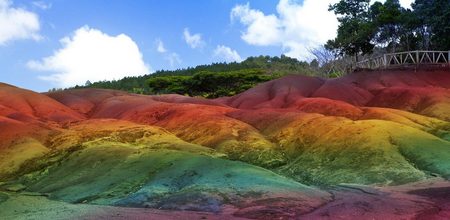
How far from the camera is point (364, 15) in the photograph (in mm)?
86125

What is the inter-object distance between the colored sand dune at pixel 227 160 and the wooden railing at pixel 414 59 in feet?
24.6

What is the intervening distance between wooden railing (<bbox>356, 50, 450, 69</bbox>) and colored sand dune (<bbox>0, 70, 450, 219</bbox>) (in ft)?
24.6

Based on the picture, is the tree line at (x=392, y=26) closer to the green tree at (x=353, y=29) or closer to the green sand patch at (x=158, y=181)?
the green tree at (x=353, y=29)

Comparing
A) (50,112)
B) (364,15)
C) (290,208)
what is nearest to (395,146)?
(290,208)

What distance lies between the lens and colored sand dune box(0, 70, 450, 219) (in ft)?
94.5

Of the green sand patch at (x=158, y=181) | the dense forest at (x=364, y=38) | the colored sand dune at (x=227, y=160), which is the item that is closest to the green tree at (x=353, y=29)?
the dense forest at (x=364, y=38)

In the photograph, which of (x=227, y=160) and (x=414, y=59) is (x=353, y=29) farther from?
(x=227, y=160)

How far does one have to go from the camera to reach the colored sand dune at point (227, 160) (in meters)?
28.8

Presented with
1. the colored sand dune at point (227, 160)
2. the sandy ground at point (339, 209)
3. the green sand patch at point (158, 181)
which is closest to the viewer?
the sandy ground at point (339, 209)

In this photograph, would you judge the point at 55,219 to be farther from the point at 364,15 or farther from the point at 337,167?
the point at 364,15

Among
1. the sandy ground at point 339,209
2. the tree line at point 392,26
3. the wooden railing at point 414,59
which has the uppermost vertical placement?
the tree line at point 392,26

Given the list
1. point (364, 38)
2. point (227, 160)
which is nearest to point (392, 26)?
point (364, 38)

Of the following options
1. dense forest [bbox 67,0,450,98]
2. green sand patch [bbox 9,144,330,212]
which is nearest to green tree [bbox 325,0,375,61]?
dense forest [bbox 67,0,450,98]

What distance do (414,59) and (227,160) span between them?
4596 centimetres
